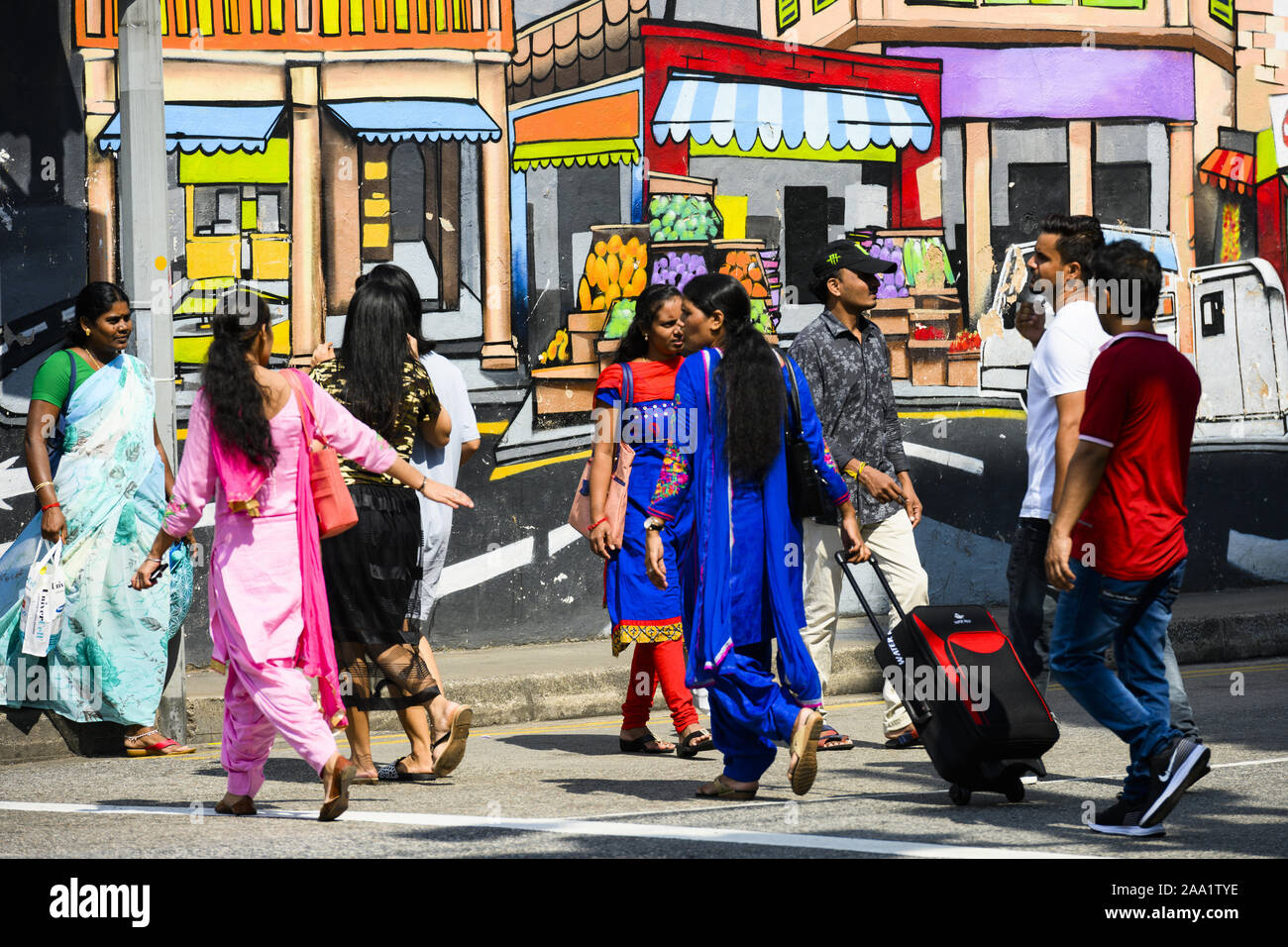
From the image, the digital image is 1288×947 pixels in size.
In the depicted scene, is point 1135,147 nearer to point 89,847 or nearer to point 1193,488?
point 1193,488

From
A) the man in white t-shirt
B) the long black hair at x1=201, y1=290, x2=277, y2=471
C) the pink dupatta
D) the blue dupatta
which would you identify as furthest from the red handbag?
the man in white t-shirt

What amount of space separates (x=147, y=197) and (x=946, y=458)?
19.2 feet

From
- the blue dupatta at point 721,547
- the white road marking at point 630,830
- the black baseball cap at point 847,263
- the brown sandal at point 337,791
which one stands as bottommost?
the white road marking at point 630,830

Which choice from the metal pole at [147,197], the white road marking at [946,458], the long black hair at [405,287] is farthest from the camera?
the white road marking at [946,458]

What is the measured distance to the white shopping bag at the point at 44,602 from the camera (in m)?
7.64

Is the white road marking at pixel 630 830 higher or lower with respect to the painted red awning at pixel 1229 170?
lower

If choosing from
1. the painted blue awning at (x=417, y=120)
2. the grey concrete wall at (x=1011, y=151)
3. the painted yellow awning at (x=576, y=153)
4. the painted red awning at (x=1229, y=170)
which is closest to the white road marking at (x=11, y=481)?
the painted blue awning at (x=417, y=120)

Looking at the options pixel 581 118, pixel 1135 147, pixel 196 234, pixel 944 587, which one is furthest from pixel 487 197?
pixel 1135 147

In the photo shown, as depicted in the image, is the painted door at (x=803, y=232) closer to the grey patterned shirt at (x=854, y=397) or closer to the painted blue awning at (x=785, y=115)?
the painted blue awning at (x=785, y=115)

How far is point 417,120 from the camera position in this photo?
10.3 m

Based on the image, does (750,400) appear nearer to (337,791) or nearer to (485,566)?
(337,791)

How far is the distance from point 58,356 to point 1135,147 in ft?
25.9

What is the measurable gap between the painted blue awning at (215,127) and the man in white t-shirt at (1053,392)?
204 inches

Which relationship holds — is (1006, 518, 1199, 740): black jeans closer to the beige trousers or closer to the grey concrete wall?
the beige trousers
